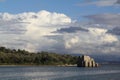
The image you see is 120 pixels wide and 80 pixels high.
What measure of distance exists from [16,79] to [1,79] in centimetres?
451

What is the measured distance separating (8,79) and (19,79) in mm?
3173

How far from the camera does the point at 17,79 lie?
11881cm

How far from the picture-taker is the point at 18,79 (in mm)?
118688

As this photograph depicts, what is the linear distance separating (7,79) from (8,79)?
1.06 ft

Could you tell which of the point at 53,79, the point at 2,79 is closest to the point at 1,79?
the point at 2,79

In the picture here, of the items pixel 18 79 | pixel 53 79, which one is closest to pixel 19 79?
pixel 18 79

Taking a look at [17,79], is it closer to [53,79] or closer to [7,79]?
[7,79]

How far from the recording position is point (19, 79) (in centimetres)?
11881

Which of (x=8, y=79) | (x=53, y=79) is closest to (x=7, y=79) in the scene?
(x=8, y=79)

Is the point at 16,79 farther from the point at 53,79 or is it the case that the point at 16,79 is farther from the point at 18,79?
the point at 53,79

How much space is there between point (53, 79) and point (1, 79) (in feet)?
48.8

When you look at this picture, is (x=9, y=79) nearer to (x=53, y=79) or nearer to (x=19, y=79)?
(x=19, y=79)

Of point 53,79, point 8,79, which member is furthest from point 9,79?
point 53,79

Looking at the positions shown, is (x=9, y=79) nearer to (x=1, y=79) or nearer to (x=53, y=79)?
(x=1, y=79)
